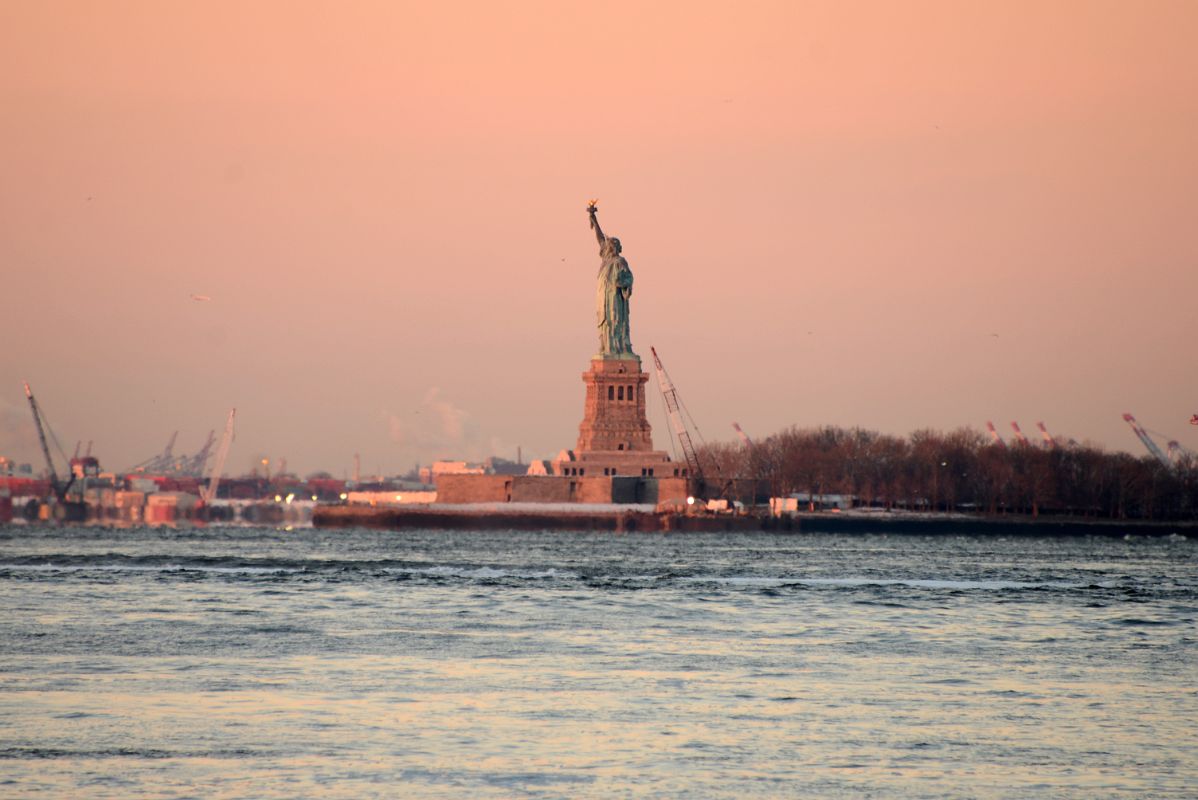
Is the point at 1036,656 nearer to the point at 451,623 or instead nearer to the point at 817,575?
the point at 451,623

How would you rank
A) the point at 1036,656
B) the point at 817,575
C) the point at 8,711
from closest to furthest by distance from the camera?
the point at 8,711
the point at 1036,656
the point at 817,575

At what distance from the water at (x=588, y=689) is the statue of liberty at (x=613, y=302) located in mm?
103125

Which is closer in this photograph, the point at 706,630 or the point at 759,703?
the point at 759,703

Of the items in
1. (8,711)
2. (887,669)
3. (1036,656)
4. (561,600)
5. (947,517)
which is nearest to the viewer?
(8,711)

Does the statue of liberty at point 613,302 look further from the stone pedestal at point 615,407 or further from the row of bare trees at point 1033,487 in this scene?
the row of bare trees at point 1033,487

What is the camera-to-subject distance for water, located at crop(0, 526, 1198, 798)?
2577cm

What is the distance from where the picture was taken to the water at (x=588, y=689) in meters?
25.8

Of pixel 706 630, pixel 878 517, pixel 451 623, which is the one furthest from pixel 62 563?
pixel 878 517

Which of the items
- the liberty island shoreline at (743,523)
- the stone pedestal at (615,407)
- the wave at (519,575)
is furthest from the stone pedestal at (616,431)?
the wave at (519,575)

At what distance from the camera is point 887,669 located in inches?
1527

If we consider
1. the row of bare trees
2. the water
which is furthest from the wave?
the row of bare trees

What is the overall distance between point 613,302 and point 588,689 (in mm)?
140725

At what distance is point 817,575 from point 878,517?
322 feet

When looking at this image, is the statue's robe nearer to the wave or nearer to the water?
the wave
